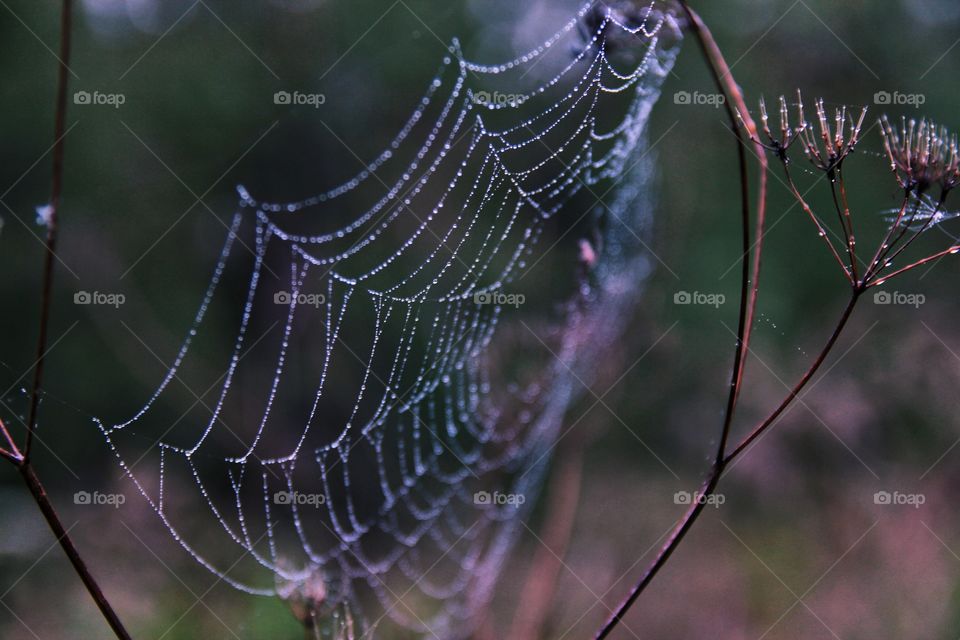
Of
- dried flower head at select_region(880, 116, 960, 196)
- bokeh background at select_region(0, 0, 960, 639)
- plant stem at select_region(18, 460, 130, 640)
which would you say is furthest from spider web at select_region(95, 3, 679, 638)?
plant stem at select_region(18, 460, 130, 640)

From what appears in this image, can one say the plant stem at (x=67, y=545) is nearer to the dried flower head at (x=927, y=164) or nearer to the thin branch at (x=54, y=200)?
the thin branch at (x=54, y=200)

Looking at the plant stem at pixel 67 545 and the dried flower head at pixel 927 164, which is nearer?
the plant stem at pixel 67 545

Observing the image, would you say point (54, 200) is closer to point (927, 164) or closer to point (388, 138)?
point (927, 164)

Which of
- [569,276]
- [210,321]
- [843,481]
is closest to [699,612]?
[843,481]

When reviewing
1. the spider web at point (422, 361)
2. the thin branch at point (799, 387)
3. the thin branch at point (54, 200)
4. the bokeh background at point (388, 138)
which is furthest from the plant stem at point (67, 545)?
the bokeh background at point (388, 138)

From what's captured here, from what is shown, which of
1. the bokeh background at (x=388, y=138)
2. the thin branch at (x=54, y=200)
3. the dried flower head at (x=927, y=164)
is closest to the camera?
the thin branch at (x=54, y=200)

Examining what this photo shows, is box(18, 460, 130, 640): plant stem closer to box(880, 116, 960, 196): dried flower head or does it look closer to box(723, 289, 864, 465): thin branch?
box(723, 289, 864, 465): thin branch

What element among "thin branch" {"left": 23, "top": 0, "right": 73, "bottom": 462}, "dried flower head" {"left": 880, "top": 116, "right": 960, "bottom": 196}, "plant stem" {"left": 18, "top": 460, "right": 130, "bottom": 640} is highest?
"dried flower head" {"left": 880, "top": 116, "right": 960, "bottom": 196}

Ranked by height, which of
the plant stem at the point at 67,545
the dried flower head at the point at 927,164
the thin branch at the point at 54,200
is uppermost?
the dried flower head at the point at 927,164
